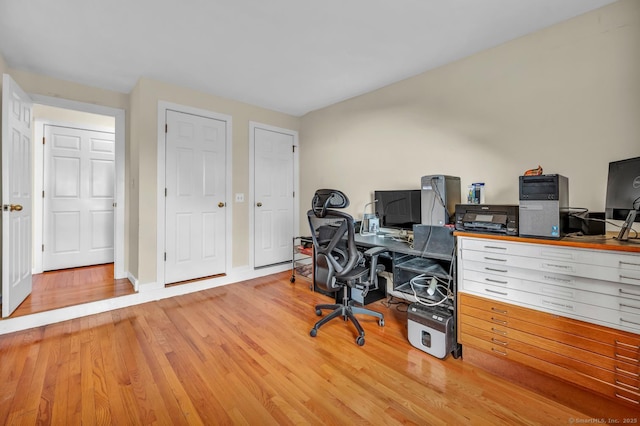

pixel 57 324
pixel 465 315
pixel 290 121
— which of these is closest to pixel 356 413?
pixel 465 315

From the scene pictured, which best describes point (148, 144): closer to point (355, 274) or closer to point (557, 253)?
point (355, 274)

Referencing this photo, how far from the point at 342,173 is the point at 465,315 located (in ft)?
7.65

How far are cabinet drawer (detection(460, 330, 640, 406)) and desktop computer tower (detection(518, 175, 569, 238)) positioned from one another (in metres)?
0.73

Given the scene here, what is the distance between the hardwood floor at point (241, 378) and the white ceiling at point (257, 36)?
2.49 metres

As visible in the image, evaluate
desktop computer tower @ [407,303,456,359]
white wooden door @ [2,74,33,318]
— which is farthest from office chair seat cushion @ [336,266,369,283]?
white wooden door @ [2,74,33,318]

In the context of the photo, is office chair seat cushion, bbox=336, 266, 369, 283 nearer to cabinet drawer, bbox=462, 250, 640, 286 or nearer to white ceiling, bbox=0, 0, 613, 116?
cabinet drawer, bbox=462, 250, 640, 286

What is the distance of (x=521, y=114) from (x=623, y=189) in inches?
38.7

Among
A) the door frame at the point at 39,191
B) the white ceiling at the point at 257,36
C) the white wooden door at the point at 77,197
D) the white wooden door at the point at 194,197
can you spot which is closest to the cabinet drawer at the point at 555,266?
the white ceiling at the point at 257,36

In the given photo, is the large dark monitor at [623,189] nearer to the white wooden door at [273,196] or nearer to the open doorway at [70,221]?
the white wooden door at [273,196]

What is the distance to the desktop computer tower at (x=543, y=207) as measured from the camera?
1627 mm

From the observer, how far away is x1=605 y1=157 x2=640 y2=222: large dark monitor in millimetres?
1487

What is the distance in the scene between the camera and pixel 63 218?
398 cm

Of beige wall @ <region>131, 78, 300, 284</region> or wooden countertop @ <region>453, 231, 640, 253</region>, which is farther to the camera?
beige wall @ <region>131, 78, 300, 284</region>

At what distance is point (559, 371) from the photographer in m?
1.58
